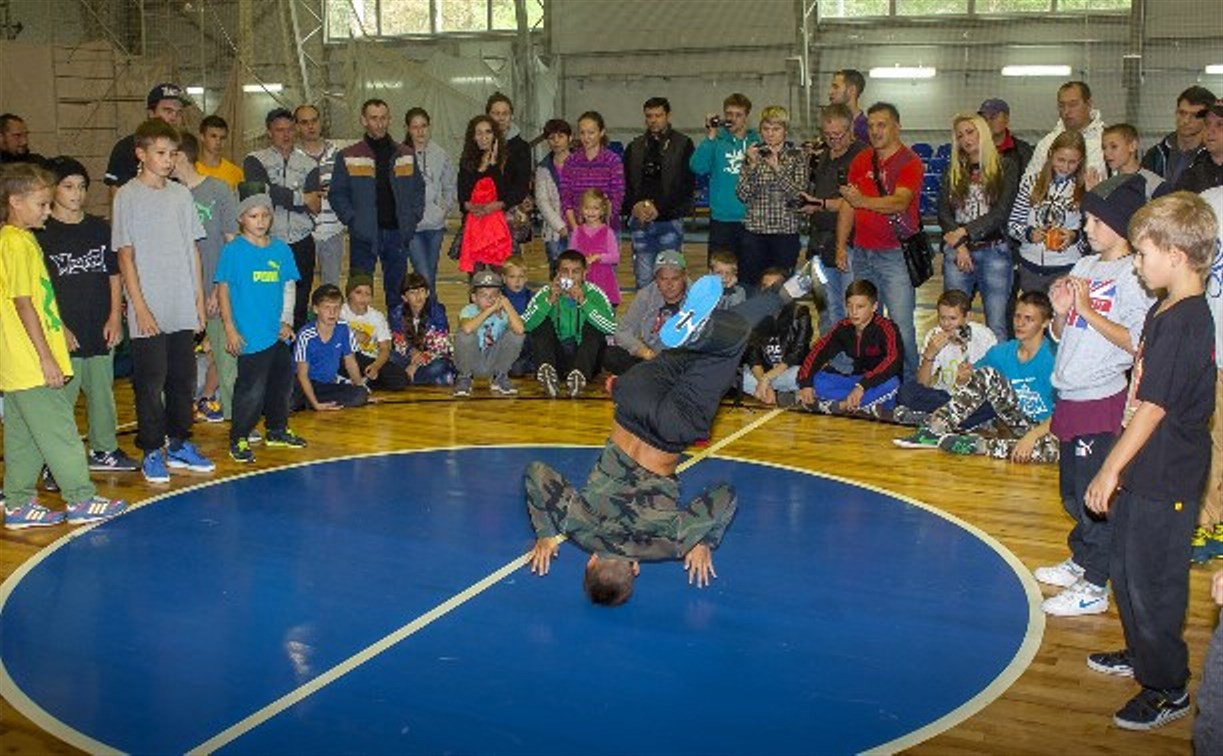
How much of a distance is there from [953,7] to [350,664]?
21.9 m

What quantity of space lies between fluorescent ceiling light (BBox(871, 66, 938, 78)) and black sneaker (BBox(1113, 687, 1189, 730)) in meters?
21.3

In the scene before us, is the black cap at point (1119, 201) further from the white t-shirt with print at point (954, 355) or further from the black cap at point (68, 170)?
the black cap at point (68, 170)

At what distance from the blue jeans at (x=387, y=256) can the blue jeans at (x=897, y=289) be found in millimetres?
3828

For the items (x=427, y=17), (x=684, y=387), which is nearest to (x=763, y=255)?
(x=684, y=387)

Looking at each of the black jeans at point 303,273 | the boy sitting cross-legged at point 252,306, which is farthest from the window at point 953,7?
the boy sitting cross-legged at point 252,306

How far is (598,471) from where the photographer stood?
5699mm

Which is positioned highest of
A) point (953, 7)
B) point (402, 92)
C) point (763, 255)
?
point (953, 7)

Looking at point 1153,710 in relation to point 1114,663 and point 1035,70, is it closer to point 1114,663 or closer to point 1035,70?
point 1114,663

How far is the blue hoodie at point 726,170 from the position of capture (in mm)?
10523

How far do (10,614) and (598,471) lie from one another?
97.9 inches

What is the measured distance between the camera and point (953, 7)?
24.1 meters

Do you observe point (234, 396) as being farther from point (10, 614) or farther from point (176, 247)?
point (10, 614)

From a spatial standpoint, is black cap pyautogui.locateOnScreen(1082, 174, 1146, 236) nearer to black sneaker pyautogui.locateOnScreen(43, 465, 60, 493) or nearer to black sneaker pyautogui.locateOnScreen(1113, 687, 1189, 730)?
black sneaker pyautogui.locateOnScreen(1113, 687, 1189, 730)

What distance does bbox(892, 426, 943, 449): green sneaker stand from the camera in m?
8.50
